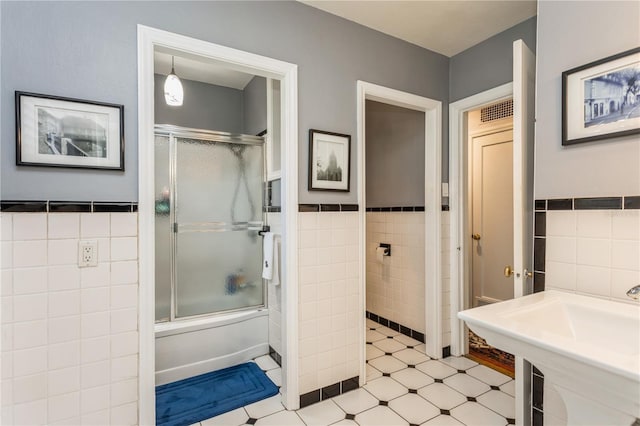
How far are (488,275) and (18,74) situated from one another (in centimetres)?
416

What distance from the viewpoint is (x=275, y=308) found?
260 centimetres

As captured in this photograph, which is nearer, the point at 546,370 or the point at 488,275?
the point at 546,370

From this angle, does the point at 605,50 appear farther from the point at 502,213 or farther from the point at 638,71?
the point at 502,213

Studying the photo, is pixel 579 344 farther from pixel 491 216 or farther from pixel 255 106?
pixel 255 106

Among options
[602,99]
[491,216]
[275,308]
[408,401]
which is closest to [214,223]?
[275,308]

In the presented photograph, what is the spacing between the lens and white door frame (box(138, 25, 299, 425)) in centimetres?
154

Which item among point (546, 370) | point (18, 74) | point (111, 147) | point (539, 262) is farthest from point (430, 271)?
point (18, 74)

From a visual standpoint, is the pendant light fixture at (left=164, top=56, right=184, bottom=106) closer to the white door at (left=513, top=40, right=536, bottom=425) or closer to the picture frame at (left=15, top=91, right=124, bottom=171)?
the picture frame at (left=15, top=91, right=124, bottom=171)

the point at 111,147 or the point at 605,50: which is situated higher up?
the point at 605,50

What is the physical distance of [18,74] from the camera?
52.1 inches

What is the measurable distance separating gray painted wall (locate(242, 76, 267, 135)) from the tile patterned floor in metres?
2.17

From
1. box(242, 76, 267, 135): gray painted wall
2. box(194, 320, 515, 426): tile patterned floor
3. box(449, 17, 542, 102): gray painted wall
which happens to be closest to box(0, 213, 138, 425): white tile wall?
box(194, 320, 515, 426): tile patterned floor

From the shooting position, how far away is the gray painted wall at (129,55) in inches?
52.6

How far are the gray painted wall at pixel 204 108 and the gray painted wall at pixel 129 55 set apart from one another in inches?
70.6
